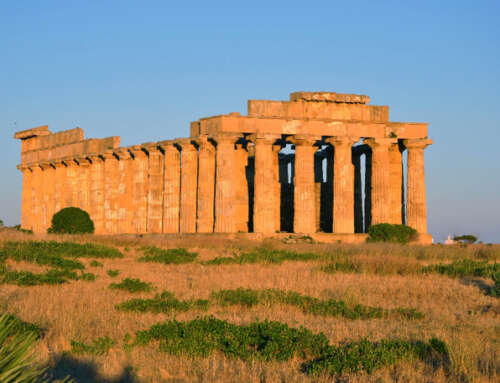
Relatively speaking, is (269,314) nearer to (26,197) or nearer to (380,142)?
(380,142)

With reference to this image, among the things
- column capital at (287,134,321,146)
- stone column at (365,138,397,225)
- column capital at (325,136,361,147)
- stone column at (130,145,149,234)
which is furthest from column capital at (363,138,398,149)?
stone column at (130,145,149,234)

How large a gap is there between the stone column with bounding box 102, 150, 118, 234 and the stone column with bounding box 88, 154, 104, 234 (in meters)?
1.14

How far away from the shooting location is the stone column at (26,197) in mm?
63188

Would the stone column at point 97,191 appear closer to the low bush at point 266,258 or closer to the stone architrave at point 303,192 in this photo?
the stone architrave at point 303,192

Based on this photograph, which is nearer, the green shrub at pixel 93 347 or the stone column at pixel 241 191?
the green shrub at pixel 93 347

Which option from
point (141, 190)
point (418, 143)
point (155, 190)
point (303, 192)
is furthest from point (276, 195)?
point (418, 143)

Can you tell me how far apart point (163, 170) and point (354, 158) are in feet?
47.4

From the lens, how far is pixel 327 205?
161ft

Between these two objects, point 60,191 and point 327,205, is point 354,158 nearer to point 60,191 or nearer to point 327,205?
point 327,205

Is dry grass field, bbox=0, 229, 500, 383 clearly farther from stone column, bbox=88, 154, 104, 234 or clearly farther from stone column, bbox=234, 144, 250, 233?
stone column, bbox=88, 154, 104, 234

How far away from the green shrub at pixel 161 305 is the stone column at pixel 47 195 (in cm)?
4790

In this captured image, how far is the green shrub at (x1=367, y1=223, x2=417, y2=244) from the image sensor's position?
37638 mm

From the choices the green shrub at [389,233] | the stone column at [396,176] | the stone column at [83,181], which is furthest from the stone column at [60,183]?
the green shrub at [389,233]

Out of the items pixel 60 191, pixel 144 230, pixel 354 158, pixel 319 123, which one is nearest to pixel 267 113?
pixel 319 123
